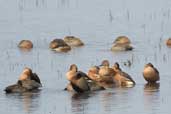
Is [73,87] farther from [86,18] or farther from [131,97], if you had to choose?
[86,18]

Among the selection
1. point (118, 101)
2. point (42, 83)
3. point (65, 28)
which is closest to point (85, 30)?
point (65, 28)

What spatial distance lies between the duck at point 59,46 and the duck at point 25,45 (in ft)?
2.17

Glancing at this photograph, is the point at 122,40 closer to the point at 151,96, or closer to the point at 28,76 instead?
the point at 28,76

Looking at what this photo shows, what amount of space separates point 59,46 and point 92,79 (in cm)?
692

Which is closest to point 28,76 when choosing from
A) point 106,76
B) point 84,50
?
point 106,76

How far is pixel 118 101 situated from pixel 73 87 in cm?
180

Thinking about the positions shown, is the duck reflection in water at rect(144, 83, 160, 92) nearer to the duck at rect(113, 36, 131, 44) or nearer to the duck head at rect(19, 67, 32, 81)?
the duck head at rect(19, 67, 32, 81)

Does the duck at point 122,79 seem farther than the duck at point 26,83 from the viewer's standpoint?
Yes

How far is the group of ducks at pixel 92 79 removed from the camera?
2392cm

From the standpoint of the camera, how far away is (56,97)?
22984 millimetres

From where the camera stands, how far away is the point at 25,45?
32125 mm

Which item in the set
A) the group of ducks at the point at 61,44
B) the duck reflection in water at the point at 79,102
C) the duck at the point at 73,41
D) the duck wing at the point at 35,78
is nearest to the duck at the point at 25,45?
the group of ducks at the point at 61,44

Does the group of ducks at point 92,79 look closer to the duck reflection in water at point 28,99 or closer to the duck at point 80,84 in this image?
the duck at point 80,84

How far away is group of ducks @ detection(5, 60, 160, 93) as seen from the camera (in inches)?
942
